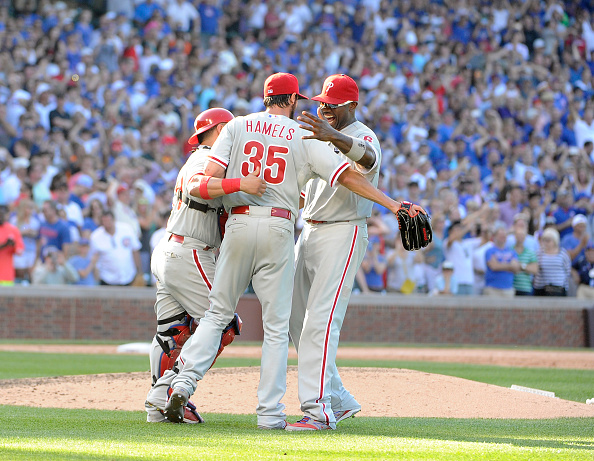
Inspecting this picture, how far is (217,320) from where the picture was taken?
19.7 feet

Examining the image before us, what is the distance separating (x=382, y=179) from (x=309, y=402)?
1251 cm

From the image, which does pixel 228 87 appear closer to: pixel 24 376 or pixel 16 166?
pixel 16 166

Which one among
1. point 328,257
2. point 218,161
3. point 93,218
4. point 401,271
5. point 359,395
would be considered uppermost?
point 218,161

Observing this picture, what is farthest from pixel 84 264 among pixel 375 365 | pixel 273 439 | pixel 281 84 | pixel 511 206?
pixel 273 439

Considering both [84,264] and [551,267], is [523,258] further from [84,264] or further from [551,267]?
[84,264]

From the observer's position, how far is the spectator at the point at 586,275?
1675 cm

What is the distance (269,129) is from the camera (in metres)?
6.02

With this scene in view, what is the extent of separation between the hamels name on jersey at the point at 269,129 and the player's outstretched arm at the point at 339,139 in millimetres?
117

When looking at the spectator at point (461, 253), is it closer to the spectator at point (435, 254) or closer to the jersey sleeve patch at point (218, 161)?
the spectator at point (435, 254)

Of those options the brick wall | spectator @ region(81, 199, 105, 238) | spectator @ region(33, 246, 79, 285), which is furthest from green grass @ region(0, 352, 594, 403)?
spectator @ region(81, 199, 105, 238)

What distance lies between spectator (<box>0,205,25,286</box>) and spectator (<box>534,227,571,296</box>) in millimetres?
8860

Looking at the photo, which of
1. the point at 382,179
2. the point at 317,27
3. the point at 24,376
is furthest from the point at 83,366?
the point at 317,27

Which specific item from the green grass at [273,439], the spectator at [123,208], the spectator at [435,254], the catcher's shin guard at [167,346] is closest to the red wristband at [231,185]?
the catcher's shin guard at [167,346]

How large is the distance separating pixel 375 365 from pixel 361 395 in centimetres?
369
